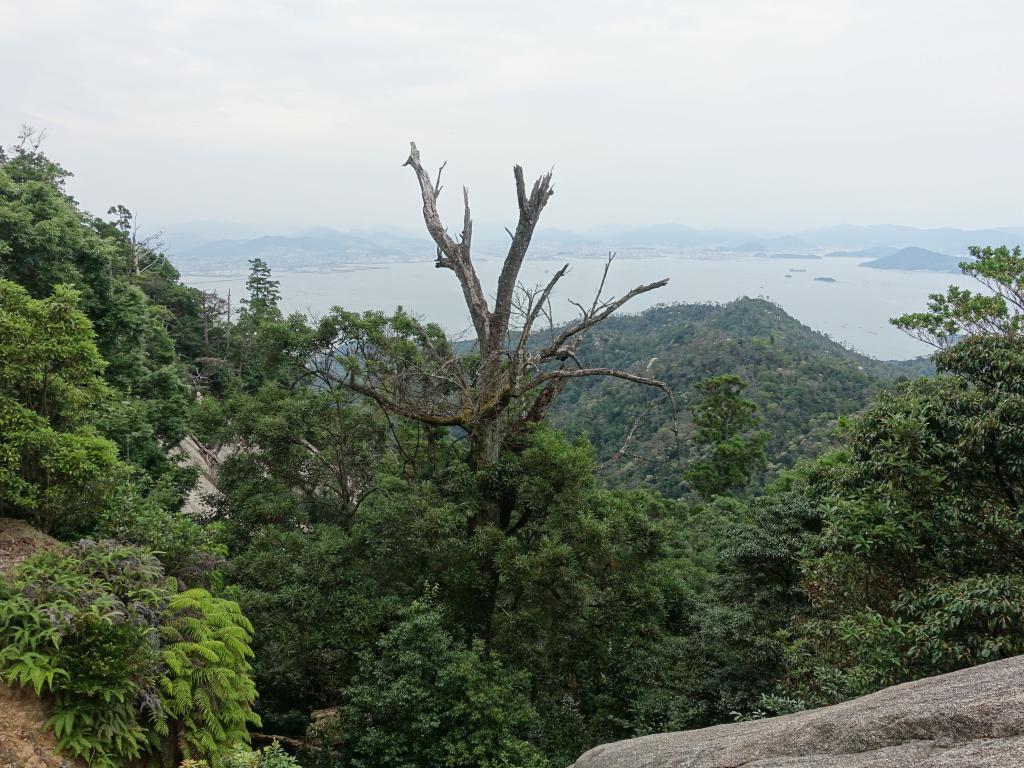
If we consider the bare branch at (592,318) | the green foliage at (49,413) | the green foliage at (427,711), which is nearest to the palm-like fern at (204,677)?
the green foliage at (427,711)

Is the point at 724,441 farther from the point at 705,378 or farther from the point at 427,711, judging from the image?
the point at 427,711

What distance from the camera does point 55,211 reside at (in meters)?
11.8

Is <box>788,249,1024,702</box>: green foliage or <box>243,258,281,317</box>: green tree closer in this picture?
<box>788,249,1024,702</box>: green foliage

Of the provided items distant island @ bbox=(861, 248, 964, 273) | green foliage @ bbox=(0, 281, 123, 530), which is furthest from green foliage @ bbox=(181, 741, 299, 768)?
distant island @ bbox=(861, 248, 964, 273)

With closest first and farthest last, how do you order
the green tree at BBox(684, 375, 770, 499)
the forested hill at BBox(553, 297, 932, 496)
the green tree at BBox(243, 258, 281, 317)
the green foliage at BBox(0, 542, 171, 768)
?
the green foliage at BBox(0, 542, 171, 768) < the green tree at BBox(684, 375, 770, 499) < the green tree at BBox(243, 258, 281, 317) < the forested hill at BBox(553, 297, 932, 496)

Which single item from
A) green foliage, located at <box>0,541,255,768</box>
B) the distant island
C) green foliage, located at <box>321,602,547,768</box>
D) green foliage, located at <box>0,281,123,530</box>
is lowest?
green foliage, located at <box>321,602,547,768</box>

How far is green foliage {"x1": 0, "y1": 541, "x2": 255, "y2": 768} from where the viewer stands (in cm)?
439

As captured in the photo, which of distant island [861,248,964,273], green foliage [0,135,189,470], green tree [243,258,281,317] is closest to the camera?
green foliage [0,135,189,470]

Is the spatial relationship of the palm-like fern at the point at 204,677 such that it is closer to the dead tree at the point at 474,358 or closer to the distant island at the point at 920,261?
Answer: the dead tree at the point at 474,358

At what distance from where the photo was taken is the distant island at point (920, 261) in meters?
136

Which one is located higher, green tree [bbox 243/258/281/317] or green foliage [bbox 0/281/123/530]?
green tree [bbox 243/258/281/317]

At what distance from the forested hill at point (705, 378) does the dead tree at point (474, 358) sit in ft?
49.3

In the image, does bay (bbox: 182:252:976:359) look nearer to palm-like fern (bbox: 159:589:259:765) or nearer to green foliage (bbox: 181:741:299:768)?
palm-like fern (bbox: 159:589:259:765)

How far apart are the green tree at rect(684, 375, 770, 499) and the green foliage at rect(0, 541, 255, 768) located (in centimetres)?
1988
